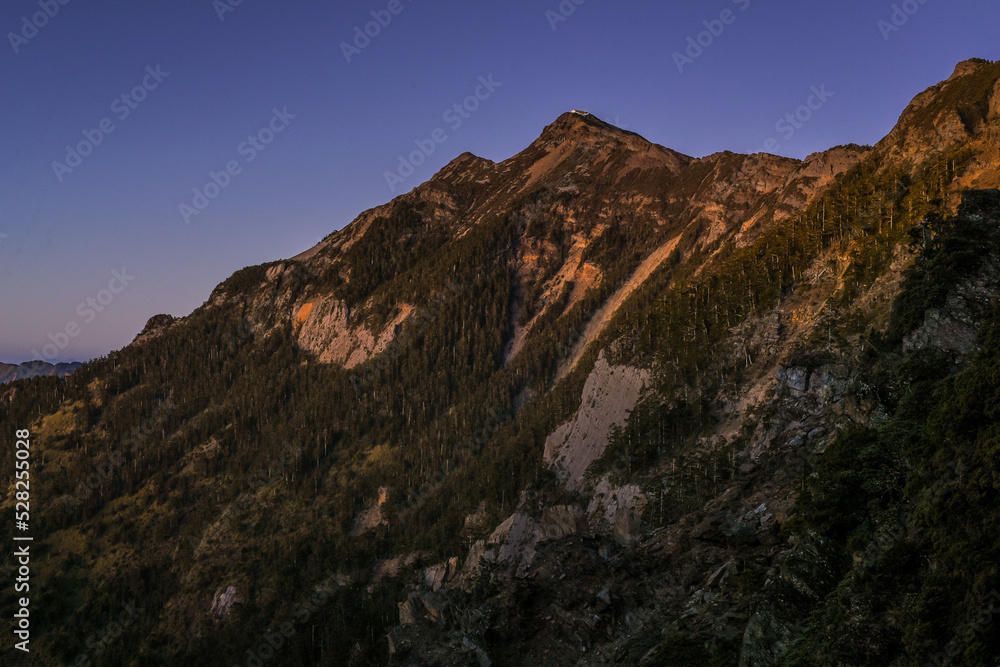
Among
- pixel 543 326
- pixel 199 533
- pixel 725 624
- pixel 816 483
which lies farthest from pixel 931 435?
pixel 199 533

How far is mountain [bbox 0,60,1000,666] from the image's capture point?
22.2 metres

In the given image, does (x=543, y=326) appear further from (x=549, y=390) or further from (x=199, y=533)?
(x=199, y=533)

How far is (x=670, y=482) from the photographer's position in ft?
236

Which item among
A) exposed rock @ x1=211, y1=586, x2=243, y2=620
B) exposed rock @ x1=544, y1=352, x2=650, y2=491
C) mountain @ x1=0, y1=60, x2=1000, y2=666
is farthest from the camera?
exposed rock @ x1=211, y1=586, x2=243, y2=620

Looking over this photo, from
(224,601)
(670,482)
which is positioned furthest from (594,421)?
(224,601)

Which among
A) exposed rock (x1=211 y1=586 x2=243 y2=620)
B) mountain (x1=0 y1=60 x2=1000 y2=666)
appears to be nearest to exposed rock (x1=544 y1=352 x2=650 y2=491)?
mountain (x1=0 y1=60 x2=1000 y2=666)

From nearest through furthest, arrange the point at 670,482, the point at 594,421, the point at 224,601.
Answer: the point at 670,482 < the point at 594,421 < the point at 224,601

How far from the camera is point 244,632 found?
13400 centimetres

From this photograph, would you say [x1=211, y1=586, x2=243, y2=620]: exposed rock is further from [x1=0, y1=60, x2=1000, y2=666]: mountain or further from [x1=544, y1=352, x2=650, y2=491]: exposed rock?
[x1=544, y1=352, x2=650, y2=491]: exposed rock

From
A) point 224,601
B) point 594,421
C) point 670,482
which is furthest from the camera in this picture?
point 224,601

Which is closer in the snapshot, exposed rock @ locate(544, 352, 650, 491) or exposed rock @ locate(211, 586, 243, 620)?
exposed rock @ locate(544, 352, 650, 491)

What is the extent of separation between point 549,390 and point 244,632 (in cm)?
8455

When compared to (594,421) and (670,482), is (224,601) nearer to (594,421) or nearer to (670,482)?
(594,421)

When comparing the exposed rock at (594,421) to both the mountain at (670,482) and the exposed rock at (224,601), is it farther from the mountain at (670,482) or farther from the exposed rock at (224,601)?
the exposed rock at (224,601)
